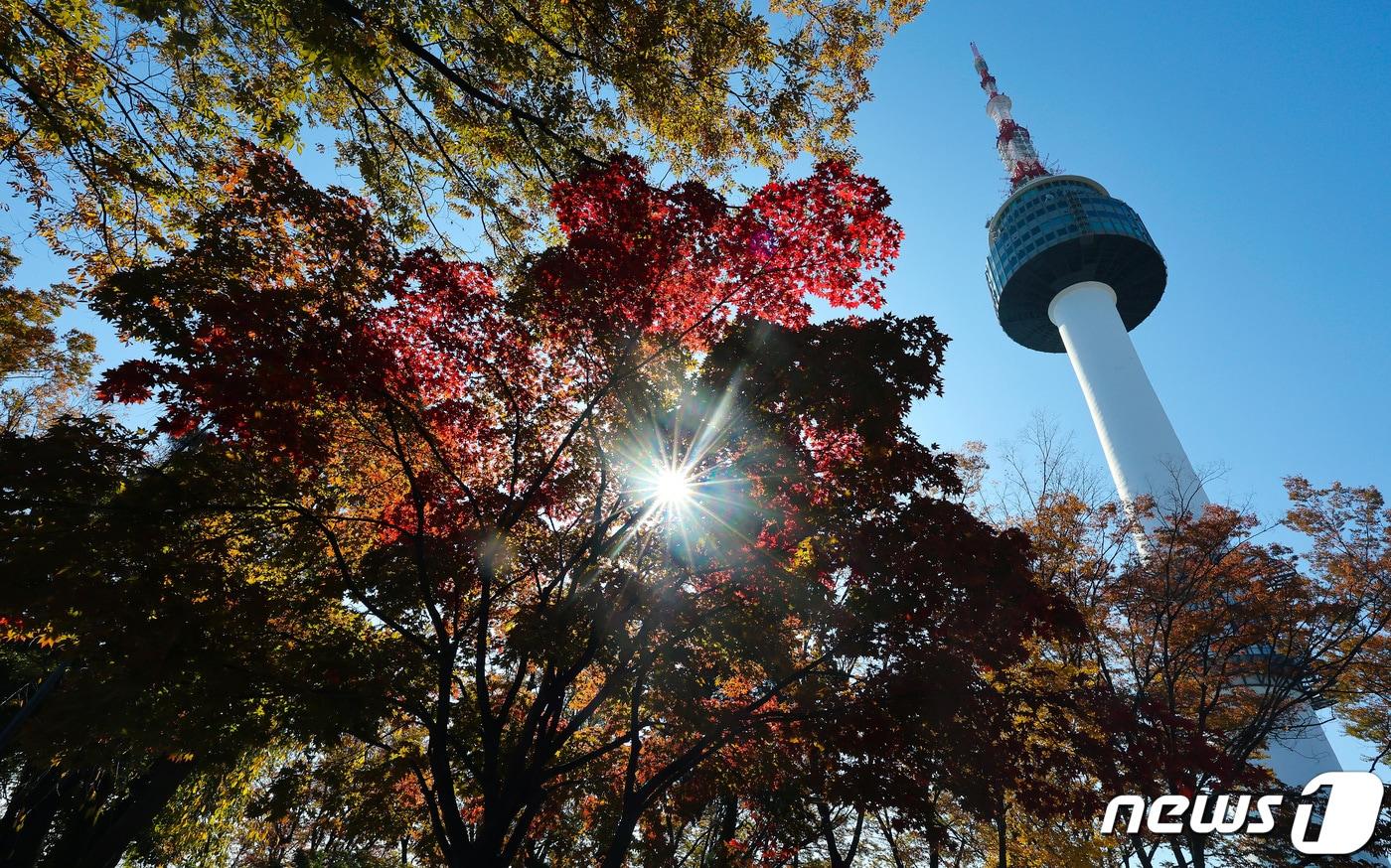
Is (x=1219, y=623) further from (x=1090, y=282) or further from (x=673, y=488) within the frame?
(x=1090, y=282)

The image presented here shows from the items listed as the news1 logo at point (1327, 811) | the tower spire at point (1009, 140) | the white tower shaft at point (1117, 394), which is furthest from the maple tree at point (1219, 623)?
the tower spire at point (1009, 140)

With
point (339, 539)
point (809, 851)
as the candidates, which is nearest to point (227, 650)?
point (339, 539)

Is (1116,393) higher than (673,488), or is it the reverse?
(1116,393)

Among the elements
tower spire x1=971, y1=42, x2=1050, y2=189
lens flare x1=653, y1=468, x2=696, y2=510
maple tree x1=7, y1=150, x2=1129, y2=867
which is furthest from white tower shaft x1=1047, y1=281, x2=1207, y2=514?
lens flare x1=653, y1=468, x2=696, y2=510

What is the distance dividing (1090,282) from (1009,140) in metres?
16.9

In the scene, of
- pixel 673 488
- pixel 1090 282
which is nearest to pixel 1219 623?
pixel 673 488

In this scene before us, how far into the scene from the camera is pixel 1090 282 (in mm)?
56844

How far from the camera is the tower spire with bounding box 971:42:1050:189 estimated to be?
5906cm

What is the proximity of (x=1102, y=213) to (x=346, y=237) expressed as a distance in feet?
204

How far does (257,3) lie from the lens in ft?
19.3

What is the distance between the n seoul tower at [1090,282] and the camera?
49.5m

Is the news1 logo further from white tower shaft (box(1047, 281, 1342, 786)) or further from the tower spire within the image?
the tower spire

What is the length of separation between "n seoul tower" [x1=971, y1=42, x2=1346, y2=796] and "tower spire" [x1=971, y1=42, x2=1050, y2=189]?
10 centimetres

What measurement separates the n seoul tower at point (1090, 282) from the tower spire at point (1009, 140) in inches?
3.9
